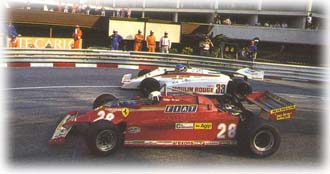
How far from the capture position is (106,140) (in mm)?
7996

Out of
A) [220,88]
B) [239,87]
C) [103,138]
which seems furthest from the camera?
[220,88]

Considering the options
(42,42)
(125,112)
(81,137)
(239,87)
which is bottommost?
(81,137)

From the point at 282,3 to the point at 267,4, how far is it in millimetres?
908

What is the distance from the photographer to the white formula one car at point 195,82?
1284 cm

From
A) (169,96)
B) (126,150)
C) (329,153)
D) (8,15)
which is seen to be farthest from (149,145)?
(8,15)

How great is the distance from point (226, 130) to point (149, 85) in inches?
184

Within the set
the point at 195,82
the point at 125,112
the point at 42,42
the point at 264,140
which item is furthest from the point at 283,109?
the point at 42,42

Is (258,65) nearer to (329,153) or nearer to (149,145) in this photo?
(329,153)

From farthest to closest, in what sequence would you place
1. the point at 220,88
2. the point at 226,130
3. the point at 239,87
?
1. the point at 220,88
2. the point at 239,87
3. the point at 226,130

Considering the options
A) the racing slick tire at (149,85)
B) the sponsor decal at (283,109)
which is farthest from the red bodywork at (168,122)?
the racing slick tire at (149,85)

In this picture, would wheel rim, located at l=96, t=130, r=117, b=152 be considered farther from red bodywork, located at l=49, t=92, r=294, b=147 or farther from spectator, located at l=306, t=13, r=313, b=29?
spectator, located at l=306, t=13, r=313, b=29

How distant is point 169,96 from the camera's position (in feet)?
29.5

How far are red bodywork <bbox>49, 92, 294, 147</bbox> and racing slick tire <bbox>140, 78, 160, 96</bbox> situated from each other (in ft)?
13.2

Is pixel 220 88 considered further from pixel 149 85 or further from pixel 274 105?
pixel 274 105
